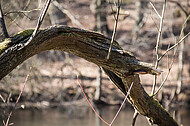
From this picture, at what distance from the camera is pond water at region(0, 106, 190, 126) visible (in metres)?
9.85

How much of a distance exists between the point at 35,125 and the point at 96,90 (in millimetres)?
3546

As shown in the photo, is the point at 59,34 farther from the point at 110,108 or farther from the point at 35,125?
the point at 110,108

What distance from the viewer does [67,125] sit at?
9.76 meters

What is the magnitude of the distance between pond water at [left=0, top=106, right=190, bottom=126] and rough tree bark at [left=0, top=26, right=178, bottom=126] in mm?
6809

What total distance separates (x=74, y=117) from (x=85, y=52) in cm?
829

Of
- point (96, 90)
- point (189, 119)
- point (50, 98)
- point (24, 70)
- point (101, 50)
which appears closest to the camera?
point (101, 50)

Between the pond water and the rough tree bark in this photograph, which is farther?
the pond water

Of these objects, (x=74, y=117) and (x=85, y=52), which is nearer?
(x=85, y=52)

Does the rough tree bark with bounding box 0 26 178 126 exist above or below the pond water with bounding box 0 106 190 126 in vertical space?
above

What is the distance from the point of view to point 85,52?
257 centimetres

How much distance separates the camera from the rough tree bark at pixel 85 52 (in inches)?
78.6

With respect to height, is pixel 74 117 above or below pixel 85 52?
below

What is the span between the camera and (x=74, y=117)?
34.5 ft

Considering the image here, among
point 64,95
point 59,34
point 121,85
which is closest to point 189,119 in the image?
point 64,95
